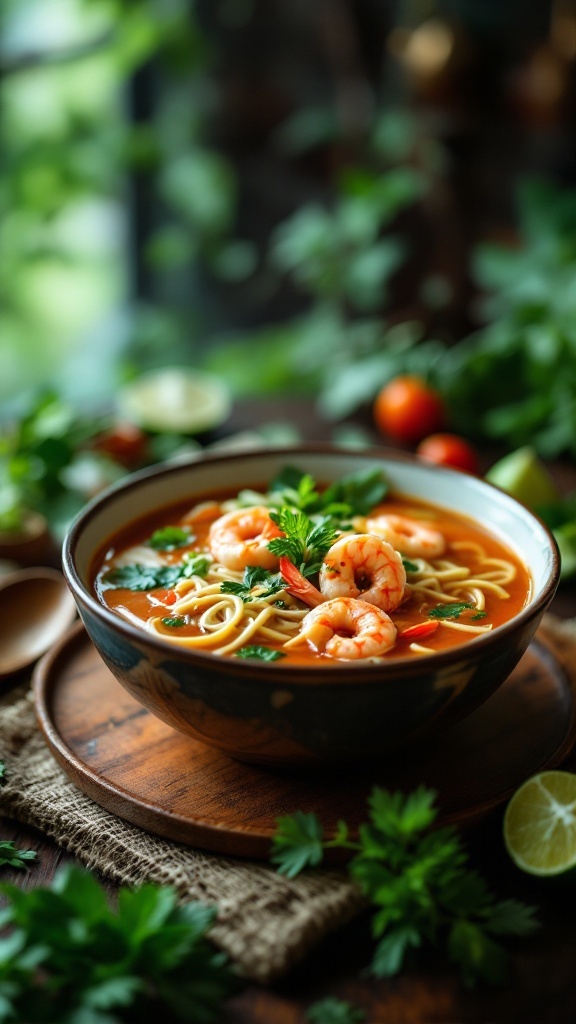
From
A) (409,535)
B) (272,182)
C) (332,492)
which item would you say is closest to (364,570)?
(409,535)

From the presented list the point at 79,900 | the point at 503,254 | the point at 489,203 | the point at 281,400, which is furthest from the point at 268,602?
the point at 489,203

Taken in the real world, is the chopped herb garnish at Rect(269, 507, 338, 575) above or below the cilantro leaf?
above

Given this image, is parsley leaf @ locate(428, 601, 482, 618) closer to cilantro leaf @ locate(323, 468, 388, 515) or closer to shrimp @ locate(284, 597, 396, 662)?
shrimp @ locate(284, 597, 396, 662)

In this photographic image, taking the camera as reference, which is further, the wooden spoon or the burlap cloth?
the wooden spoon

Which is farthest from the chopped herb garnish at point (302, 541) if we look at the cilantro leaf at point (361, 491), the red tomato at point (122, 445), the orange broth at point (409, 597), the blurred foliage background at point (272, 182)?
the blurred foliage background at point (272, 182)

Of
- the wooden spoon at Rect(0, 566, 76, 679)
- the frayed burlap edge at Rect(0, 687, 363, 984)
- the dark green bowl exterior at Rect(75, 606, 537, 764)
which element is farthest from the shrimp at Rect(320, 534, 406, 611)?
the wooden spoon at Rect(0, 566, 76, 679)

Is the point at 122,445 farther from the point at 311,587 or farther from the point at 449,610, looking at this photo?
the point at 449,610
